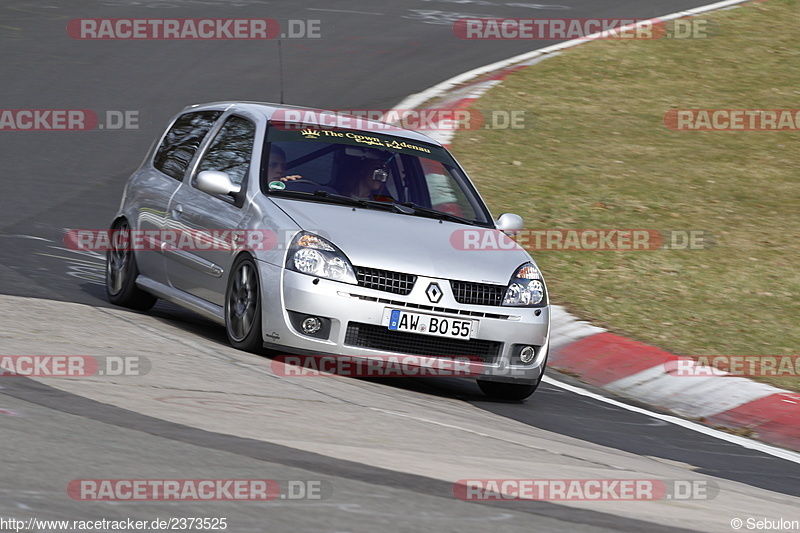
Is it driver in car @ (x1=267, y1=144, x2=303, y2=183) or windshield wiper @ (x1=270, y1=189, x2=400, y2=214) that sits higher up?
driver in car @ (x1=267, y1=144, x2=303, y2=183)

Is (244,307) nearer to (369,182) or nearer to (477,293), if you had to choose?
(369,182)

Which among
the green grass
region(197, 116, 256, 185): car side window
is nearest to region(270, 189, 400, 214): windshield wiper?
region(197, 116, 256, 185): car side window

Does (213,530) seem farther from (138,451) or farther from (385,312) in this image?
(385,312)

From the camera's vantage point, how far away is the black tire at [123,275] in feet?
30.4

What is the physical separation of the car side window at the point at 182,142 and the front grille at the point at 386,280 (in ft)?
7.19

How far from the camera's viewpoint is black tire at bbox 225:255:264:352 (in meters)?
7.73

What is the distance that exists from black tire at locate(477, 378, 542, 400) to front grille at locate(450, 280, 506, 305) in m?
0.61

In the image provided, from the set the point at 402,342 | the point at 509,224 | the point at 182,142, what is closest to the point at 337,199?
the point at 402,342

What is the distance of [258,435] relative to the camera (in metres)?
5.62

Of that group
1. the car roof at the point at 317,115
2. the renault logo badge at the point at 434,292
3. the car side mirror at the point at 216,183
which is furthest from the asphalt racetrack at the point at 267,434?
the car roof at the point at 317,115

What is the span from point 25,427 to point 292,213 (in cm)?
292

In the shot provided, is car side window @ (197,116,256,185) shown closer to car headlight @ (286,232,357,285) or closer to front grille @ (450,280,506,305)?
car headlight @ (286,232,357,285)

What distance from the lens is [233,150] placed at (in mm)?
8781

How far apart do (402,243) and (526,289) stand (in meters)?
0.89
